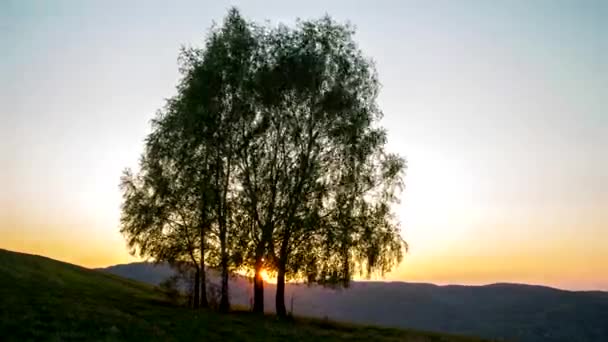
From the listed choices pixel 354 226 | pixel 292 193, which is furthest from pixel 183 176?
pixel 354 226

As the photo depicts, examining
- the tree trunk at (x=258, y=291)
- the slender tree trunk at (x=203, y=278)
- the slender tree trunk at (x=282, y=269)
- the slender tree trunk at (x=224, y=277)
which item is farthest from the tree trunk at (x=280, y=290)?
the slender tree trunk at (x=203, y=278)

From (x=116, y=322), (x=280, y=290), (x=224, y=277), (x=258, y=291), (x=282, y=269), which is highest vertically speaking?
(x=282, y=269)

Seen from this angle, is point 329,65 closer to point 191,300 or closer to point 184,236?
point 184,236

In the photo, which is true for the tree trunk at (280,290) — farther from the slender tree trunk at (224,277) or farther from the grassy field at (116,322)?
the slender tree trunk at (224,277)

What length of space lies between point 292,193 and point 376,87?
39.3 feet

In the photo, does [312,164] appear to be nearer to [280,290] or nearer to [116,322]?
[280,290]

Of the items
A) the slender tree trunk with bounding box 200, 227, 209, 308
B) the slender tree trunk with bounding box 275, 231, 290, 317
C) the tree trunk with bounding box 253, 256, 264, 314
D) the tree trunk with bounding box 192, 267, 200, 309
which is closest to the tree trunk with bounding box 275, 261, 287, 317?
the slender tree trunk with bounding box 275, 231, 290, 317

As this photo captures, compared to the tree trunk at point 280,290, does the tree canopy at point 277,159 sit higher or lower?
higher

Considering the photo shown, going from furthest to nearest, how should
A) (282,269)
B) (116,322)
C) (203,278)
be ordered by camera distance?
(203,278) < (282,269) < (116,322)

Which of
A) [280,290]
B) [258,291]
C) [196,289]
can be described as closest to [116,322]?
[258,291]

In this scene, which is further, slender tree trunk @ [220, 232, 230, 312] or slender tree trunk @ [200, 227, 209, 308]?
slender tree trunk @ [200, 227, 209, 308]

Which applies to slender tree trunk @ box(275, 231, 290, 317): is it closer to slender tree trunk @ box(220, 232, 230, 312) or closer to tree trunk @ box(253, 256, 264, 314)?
tree trunk @ box(253, 256, 264, 314)

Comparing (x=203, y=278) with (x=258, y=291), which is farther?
(x=203, y=278)

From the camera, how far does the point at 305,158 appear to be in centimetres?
5397
